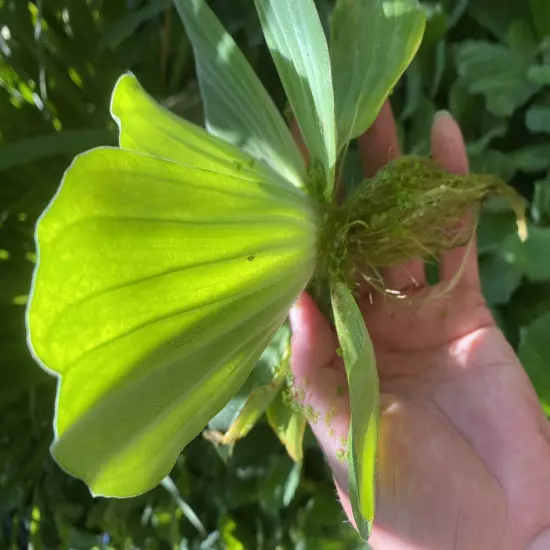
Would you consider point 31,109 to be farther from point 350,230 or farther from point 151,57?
point 350,230

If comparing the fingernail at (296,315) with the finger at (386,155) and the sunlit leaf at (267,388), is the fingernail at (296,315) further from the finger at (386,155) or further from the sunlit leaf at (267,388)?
the finger at (386,155)

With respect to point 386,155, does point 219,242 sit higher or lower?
higher

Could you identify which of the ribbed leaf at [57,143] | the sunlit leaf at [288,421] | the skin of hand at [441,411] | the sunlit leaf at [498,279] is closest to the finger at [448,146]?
the skin of hand at [441,411]

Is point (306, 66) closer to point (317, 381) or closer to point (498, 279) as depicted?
point (317, 381)

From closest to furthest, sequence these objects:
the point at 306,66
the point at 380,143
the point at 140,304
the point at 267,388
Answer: the point at 140,304 → the point at 306,66 → the point at 267,388 → the point at 380,143

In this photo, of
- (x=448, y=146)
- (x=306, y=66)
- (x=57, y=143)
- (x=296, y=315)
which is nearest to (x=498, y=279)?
(x=448, y=146)

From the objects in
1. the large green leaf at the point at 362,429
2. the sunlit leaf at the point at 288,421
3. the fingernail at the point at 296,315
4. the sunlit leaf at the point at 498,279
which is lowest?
the sunlit leaf at the point at 498,279

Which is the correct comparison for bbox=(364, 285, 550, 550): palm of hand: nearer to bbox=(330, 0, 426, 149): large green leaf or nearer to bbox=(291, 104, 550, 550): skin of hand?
bbox=(291, 104, 550, 550): skin of hand
